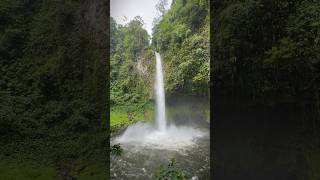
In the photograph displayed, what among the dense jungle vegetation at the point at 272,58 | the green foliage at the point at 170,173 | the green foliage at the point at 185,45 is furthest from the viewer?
the green foliage at the point at 185,45

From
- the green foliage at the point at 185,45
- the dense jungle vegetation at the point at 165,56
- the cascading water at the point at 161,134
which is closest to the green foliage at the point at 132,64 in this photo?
the dense jungle vegetation at the point at 165,56

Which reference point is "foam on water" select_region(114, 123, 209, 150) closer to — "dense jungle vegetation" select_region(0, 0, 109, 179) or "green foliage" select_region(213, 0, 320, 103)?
"dense jungle vegetation" select_region(0, 0, 109, 179)

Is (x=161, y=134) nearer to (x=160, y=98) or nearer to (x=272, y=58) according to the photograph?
(x=160, y=98)

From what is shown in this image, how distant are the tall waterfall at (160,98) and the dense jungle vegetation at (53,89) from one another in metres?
0.72

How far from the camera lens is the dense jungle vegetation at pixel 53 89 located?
5.29m

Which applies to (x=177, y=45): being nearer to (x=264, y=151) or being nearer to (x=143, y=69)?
(x=143, y=69)

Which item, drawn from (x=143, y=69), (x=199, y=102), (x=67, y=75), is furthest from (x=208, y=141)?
(x=67, y=75)

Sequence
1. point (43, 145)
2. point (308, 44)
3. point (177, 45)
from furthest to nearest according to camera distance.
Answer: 1. point (43, 145)
2. point (177, 45)
3. point (308, 44)

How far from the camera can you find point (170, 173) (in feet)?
16.2

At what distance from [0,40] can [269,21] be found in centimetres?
368

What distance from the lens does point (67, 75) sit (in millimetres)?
5559

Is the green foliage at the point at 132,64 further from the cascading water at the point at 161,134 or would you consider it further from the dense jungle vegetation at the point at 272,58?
the dense jungle vegetation at the point at 272,58

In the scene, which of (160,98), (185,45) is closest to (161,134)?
(160,98)

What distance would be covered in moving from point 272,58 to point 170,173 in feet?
6.10
